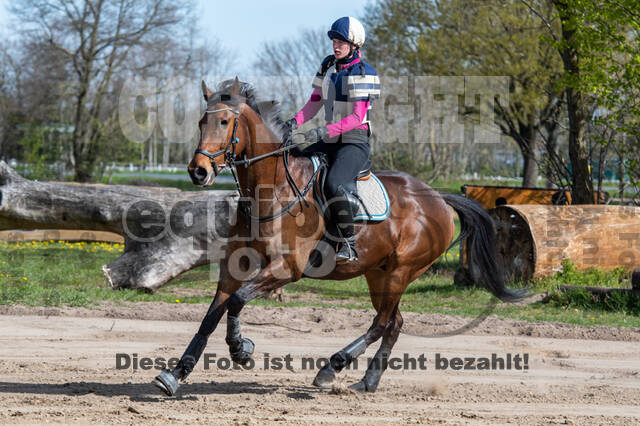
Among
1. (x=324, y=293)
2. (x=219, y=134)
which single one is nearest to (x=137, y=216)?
(x=324, y=293)

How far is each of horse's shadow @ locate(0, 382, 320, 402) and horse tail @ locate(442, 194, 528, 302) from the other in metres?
2.29

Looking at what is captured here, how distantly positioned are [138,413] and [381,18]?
25.5m

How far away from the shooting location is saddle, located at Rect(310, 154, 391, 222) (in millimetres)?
5785

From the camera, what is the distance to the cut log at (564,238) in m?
11.5

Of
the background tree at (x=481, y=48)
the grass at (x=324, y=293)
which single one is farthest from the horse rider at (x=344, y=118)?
the background tree at (x=481, y=48)

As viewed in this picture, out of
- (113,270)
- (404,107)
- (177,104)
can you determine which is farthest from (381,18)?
(113,270)

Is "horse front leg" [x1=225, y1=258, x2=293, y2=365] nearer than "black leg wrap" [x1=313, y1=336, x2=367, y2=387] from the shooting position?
Yes

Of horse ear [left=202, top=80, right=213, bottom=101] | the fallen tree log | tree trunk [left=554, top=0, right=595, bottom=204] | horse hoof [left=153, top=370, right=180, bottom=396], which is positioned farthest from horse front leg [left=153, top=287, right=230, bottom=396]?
tree trunk [left=554, top=0, right=595, bottom=204]

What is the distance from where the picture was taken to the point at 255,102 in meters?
5.56

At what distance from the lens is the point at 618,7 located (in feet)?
41.7

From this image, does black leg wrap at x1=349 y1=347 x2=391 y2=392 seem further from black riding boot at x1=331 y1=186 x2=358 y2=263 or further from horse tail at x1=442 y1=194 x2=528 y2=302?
horse tail at x1=442 y1=194 x2=528 y2=302

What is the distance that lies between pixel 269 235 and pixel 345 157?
101 cm

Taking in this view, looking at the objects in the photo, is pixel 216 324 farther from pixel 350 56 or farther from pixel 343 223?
pixel 350 56

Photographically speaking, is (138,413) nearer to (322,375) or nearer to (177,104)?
(322,375)
